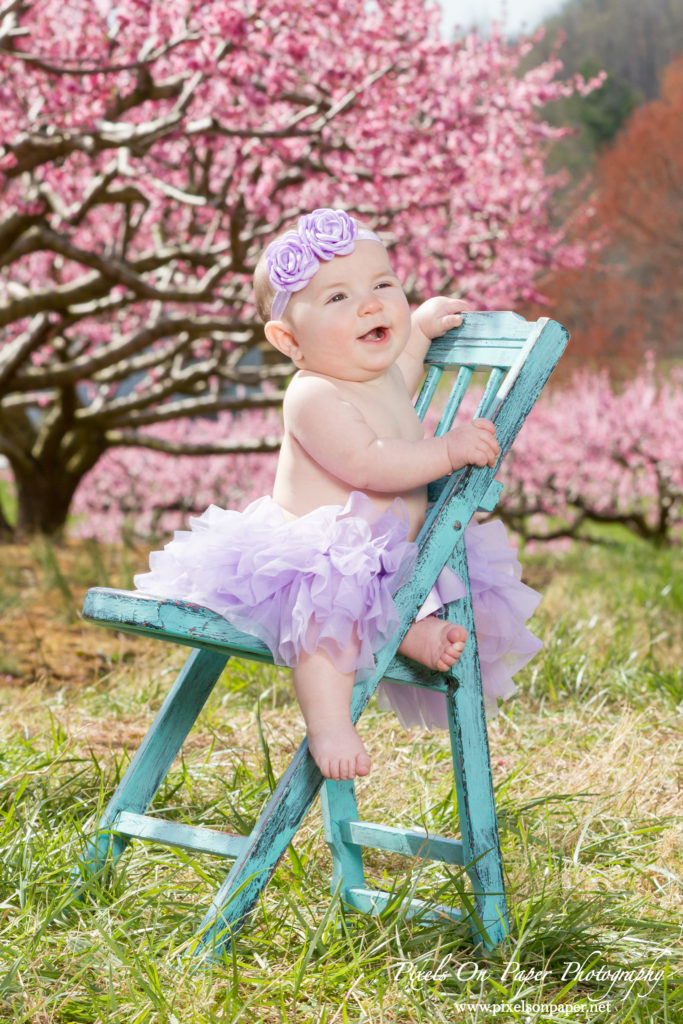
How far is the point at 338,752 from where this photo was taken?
1.63 metres

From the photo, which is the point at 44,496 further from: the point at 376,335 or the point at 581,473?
the point at 376,335

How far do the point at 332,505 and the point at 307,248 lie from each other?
0.48 meters

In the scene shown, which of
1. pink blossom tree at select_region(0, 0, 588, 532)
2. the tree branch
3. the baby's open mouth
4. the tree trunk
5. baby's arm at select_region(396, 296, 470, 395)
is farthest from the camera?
the tree trunk

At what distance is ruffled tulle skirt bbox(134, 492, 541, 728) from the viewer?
65.1 inches

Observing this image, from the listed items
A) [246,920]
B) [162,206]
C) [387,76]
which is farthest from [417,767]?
[162,206]

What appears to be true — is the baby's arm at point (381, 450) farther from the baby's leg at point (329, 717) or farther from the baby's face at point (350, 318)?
the baby's leg at point (329, 717)

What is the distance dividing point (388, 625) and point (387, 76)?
3.78 meters

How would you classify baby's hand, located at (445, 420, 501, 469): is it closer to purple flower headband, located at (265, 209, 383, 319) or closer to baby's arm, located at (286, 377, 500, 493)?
baby's arm, located at (286, 377, 500, 493)

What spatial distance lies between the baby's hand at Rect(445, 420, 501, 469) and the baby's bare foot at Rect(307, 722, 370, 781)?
51 cm

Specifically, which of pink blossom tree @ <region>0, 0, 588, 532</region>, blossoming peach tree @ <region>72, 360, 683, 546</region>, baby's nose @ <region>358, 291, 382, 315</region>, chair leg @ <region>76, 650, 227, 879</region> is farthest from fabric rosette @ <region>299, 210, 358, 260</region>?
blossoming peach tree @ <region>72, 360, 683, 546</region>

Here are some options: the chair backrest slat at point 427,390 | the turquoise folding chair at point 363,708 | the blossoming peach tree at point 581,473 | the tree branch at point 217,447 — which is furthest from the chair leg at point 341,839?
the blossoming peach tree at point 581,473

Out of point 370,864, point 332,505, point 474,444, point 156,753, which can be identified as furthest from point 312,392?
point 370,864

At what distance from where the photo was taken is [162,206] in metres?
5.74

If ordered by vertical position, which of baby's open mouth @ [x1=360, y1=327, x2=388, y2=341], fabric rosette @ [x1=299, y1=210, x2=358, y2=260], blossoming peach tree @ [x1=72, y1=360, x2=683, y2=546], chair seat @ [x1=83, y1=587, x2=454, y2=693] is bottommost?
blossoming peach tree @ [x1=72, y1=360, x2=683, y2=546]
